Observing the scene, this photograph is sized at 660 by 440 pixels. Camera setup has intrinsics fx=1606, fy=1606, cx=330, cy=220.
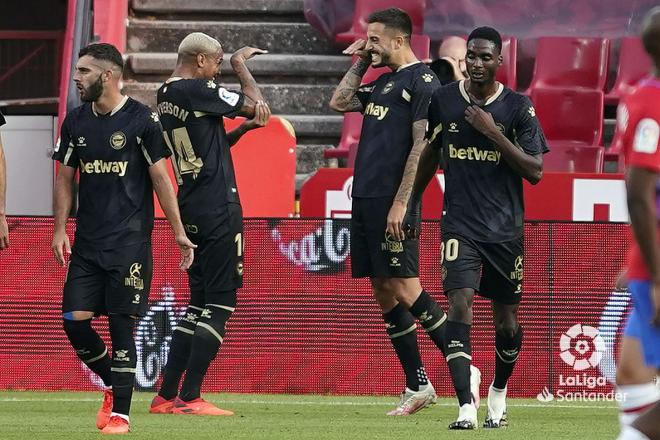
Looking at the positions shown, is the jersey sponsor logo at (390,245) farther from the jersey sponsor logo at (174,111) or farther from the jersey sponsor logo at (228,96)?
the jersey sponsor logo at (174,111)

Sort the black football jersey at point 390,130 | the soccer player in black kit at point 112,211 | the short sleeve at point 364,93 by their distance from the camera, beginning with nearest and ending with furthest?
the soccer player in black kit at point 112,211
the black football jersey at point 390,130
the short sleeve at point 364,93

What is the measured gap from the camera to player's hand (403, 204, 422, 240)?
8.67 m

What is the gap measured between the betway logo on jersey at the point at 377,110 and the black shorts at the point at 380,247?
46 centimetres

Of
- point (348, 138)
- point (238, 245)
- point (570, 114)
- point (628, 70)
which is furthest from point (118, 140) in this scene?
point (628, 70)

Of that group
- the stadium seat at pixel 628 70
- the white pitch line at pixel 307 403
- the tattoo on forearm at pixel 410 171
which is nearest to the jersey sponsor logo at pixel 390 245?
the tattoo on forearm at pixel 410 171

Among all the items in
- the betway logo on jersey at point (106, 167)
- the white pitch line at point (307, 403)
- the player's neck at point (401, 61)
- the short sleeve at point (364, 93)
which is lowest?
the white pitch line at point (307, 403)

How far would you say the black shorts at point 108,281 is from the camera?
781cm

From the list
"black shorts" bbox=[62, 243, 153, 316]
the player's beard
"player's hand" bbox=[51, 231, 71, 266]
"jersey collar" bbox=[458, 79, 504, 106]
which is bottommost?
"black shorts" bbox=[62, 243, 153, 316]

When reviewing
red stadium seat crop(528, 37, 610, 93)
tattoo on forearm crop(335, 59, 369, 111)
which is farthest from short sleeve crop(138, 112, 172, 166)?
red stadium seat crop(528, 37, 610, 93)

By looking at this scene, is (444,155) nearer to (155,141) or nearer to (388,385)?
(155,141)

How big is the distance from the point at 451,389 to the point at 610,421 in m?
1.86

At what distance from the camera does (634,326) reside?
496 cm

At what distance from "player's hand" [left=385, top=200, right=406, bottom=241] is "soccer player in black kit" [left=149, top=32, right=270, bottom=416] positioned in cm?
99

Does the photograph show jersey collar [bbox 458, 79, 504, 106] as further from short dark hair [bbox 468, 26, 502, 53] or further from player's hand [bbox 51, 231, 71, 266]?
player's hand [bbox 51, 231, 71, 266]
